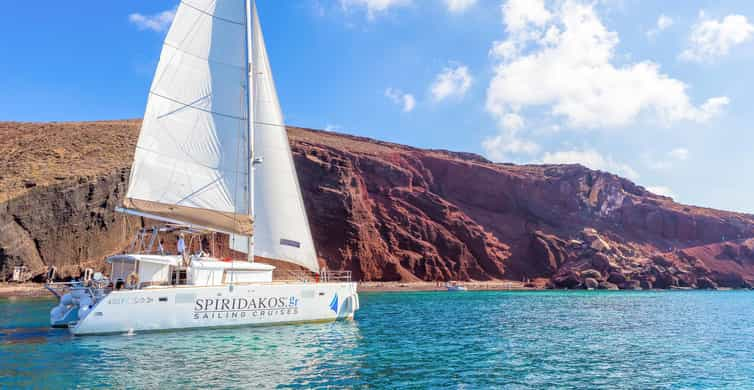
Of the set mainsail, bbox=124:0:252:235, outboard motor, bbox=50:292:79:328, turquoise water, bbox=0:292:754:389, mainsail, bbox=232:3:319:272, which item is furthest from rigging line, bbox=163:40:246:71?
turquoise water, bbox=0:292:754:389

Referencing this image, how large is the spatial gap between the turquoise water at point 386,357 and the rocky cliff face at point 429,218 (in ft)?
106

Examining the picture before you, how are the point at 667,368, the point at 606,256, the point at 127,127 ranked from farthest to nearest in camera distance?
1. the point at 606,256
2. the point at 127,127
3. the point at 667,368

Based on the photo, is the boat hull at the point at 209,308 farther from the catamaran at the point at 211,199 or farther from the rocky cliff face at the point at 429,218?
the rocky cliff face at the point at 429,218

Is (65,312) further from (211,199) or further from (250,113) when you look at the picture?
(250,113)

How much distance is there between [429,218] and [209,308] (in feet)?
210

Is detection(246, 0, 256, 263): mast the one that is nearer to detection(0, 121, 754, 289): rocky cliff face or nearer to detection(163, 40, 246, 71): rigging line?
detection(163, 40, 246, 71): rigging line

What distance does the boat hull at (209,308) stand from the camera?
64.2ft

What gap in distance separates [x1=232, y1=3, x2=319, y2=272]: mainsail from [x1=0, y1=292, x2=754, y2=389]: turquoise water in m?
3.75

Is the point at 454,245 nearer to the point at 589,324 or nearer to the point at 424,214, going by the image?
the point at 424,214

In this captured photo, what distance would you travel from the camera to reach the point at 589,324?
92.5 ft

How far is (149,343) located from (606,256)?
7810 cm

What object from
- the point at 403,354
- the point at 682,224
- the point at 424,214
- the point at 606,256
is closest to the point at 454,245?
the point at 424,214

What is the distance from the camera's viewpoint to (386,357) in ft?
55.1

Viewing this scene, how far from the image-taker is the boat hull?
64.2ft
